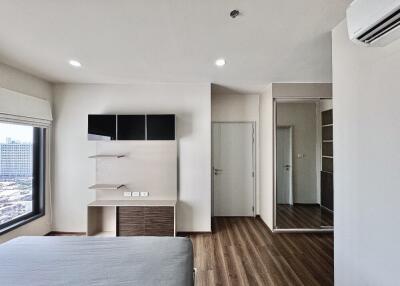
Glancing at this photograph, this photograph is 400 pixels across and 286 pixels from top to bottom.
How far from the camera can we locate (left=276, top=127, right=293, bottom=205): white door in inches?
172

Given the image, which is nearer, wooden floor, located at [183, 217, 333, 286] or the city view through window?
wooden floor, located at [183, 217, 333, 286]

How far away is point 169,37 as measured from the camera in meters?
2.41

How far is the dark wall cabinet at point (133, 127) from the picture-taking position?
3.95m

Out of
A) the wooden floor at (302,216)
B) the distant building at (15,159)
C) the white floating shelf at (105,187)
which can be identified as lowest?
the wooden floor at (302,216)

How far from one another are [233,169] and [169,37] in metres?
3.33

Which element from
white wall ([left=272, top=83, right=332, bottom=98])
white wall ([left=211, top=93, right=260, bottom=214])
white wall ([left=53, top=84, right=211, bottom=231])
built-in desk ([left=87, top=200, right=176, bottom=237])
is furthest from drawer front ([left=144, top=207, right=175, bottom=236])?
white wall ([left=272, top=83, right=332, bottom=98])

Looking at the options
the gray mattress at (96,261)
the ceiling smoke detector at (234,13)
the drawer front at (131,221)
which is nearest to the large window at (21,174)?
the drawer front at (131,221)

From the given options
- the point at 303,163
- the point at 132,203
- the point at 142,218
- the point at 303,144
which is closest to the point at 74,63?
the point at 132,203

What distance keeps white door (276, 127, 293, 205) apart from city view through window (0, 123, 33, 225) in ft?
13.7

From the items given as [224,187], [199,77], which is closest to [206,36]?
[199,77]

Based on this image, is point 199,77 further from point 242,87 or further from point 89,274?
point 89,274

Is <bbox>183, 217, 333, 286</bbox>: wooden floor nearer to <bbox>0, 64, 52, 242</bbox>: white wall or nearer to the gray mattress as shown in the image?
the gray mattress

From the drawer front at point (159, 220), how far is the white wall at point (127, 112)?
387 millimetres

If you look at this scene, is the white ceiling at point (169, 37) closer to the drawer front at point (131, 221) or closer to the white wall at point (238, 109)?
the white wall at point (238, 109)
